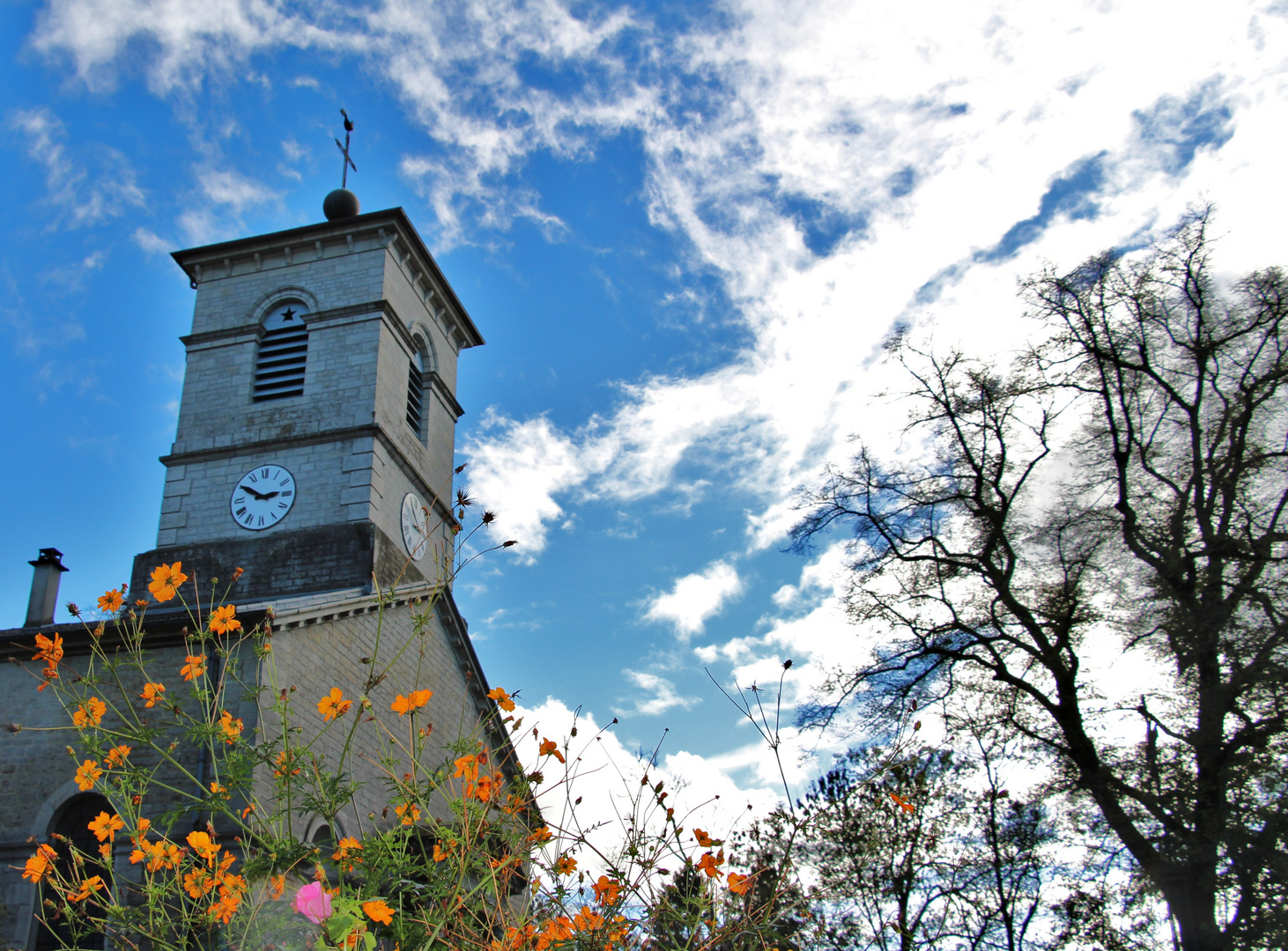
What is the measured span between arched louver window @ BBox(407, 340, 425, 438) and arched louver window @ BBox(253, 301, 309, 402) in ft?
7.93

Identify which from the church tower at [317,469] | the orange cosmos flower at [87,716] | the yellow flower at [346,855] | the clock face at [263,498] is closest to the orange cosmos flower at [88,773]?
the orange cosmos flower at [87,716]

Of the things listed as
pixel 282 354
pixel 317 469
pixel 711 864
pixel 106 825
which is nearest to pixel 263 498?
pixel 317 469

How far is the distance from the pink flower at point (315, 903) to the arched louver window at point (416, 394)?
1879cm

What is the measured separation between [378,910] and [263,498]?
17.1 meters

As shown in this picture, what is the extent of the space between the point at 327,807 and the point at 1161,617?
1103 centimetres

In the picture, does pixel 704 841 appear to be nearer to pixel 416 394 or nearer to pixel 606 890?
pixel 606 890

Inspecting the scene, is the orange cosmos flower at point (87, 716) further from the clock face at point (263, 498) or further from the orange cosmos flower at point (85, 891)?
the clock face at point (263, 498)

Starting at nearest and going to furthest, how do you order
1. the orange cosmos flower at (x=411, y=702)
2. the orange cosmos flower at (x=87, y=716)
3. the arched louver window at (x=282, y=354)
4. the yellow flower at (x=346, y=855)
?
the yellow flower at (x=346, y=855) → the orange cosmos flower at (x=411, y=702) → the orange cosmos flower at (x=87, y=716) → the arched louver window at (x=282, y=354)

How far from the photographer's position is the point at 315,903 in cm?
230

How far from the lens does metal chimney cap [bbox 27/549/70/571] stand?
685 inches

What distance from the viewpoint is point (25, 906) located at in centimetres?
1031

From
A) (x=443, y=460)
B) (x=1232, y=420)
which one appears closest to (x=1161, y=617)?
(x=1232, y=420)

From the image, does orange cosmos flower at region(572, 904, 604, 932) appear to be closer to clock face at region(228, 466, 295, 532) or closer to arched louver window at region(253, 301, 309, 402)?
clock face at region(228, 466, 295, 532)

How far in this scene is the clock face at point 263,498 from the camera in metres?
17.6
